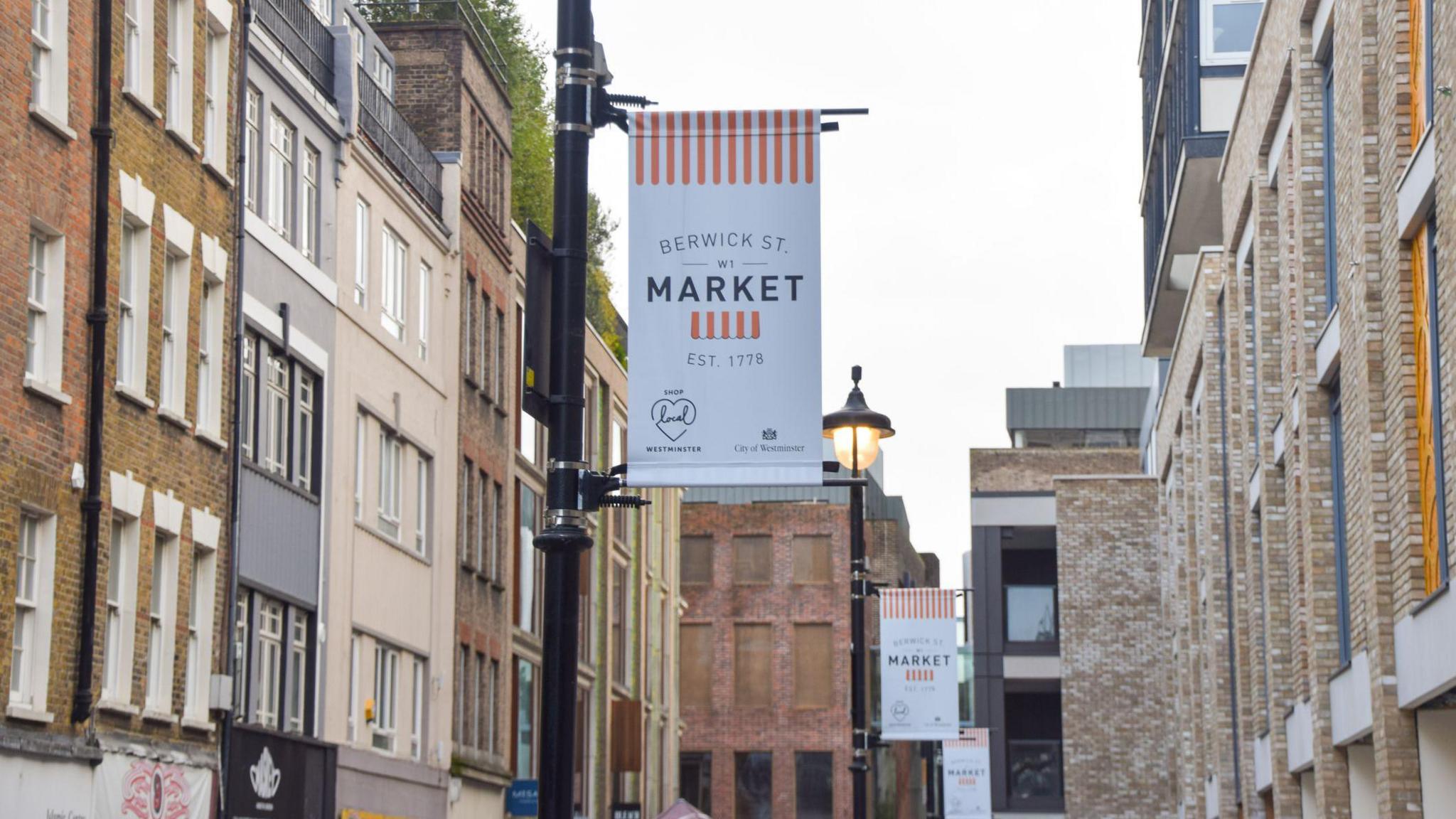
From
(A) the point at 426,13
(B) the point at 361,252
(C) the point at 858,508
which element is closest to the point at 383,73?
(B) the point at 361,252

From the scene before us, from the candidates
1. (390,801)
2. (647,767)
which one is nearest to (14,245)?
(390,801)

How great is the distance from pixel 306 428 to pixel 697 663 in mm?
49712

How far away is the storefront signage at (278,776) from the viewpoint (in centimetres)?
2909

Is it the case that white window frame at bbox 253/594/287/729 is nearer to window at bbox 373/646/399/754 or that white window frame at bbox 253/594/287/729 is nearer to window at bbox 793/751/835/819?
window at bbox 373/646/399/754

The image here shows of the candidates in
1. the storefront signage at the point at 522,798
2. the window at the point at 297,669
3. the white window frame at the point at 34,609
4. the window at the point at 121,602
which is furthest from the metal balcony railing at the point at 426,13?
the white window frame at the point at 34,609

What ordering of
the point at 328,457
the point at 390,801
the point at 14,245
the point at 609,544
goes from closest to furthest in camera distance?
1. the point at 14,245
2. the point at 328,457
3. the point at 390,801
4. the point at 609,544

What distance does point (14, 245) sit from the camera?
21828 mm

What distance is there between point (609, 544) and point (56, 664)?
110ft

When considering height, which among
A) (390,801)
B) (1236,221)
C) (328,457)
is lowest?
(390,801)

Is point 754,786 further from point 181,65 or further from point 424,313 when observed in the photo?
point 181,65

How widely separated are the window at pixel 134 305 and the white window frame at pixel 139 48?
1.54m

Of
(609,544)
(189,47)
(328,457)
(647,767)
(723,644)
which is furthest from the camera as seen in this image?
(723,644)

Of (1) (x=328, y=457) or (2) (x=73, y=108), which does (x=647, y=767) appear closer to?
(1) (x=328, y=457)

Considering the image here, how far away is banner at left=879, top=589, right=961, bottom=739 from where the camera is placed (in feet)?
92.9
